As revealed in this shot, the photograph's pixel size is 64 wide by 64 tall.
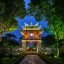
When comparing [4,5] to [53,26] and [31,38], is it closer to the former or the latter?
[53,26]

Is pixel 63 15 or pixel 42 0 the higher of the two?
pixel 42 0

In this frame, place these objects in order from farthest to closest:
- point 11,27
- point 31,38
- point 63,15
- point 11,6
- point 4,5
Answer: point 31,38 → point 11,27 → point 11,6 → point 4,5 → point 63,15

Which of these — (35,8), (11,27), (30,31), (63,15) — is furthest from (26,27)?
(63,15)

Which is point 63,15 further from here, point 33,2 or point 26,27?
point 26,27

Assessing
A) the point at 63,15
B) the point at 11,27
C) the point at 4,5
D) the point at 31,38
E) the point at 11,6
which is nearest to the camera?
the point at 63,15

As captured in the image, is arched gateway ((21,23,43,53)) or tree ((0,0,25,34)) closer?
tree ((0,0,25,34))

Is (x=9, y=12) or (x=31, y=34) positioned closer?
(x=9, y=12)

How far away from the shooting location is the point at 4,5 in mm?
37875

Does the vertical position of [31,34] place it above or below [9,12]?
above

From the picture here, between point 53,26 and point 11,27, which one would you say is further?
→ point 11,27

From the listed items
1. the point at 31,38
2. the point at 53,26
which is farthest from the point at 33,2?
the point at 31,38

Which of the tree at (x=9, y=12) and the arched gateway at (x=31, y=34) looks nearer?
the tree at (x=9, y=12)

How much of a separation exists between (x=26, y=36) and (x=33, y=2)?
58.0 metres

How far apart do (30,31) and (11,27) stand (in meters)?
48.5
